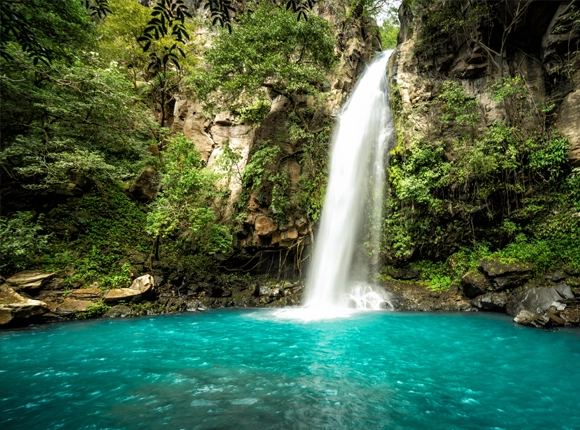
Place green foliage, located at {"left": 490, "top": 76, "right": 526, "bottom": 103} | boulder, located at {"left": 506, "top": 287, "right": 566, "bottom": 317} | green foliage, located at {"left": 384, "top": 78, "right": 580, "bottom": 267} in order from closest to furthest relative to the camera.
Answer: boulder, located at {"left": 506, "top": 287, "right": 566, "bottom": 317}
green foliage, located at {"left": 384, "top": 78, "right": 580, "bottom": 267}
green foliage, located at {"left": 490, "top": 76, "right": 526, "bottom": 103}

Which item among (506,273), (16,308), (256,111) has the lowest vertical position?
(16,308)

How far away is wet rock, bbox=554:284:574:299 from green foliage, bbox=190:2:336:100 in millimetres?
11611

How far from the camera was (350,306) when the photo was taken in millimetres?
11859

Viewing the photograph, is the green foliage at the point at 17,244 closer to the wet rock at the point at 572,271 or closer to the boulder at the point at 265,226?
the boulder at the point at 265,226

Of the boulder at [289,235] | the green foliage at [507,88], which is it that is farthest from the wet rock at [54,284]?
the green foliage at [507,88]

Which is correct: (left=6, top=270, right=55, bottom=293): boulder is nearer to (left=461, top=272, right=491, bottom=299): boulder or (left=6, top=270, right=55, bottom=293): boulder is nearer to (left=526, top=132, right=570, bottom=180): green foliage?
(left=461, top=272, right=491, bottom=299): boulder

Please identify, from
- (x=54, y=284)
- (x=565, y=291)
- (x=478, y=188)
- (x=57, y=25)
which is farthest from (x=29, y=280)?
(x=565, y=291)

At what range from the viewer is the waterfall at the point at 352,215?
12562 mm

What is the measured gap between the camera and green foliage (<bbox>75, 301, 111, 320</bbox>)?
9.27 meters

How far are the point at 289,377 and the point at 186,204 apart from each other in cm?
786

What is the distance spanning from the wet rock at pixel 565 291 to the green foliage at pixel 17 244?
16.2 meters

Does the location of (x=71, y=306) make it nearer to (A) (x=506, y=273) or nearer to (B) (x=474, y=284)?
(B) (x=474, y=284)

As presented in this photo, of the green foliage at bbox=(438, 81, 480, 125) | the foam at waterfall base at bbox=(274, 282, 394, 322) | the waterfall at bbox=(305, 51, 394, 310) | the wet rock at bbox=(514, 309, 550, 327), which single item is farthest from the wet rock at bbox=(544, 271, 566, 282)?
the green foliage at bbox=(438, 81, 480, 125)

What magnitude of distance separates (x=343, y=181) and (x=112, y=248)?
35.4ft
